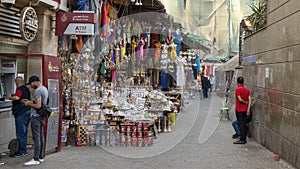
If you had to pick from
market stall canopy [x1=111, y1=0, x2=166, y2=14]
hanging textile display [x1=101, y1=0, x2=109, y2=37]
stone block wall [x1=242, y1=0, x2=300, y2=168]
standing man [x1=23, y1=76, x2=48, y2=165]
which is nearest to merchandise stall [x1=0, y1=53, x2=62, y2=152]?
standing man [x1=23, y1=76, x2=48, y2=165]

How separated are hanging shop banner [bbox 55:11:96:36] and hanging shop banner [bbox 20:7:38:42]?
80 cm

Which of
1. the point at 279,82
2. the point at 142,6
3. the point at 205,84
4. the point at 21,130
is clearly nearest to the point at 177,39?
the point at 142,6

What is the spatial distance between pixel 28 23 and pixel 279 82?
5.52 m

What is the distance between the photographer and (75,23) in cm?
907

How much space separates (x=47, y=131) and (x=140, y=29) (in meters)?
9.23

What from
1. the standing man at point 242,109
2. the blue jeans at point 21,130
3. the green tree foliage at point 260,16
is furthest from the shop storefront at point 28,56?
the green tree foliage at point 260,16

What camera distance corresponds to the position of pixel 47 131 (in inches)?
305

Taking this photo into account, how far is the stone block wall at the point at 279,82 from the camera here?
285 inches

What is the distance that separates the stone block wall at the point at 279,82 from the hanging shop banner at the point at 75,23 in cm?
426

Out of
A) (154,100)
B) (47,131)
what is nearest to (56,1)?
(47,131)

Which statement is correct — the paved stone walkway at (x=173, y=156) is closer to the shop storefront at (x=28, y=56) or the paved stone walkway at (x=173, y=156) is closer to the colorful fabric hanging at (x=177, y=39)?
the shop storefront at (x=28, y=56)

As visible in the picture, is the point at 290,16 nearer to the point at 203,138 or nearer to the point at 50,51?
the point at 203,138

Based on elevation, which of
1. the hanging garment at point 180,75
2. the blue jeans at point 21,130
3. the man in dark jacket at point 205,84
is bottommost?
the blue jeans at point 21,130

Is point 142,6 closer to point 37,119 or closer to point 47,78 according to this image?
point 47,78
